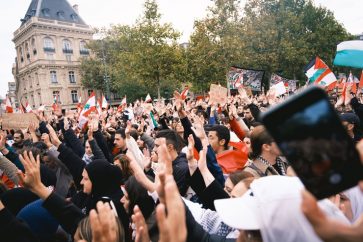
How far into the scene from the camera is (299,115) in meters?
1.00

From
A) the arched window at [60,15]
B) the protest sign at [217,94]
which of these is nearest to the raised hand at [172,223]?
the protest sign at [217,94]

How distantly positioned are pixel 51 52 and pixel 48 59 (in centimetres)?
144

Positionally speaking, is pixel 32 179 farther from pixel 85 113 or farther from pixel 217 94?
pixel 85 113

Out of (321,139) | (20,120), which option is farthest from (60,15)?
(321,139)

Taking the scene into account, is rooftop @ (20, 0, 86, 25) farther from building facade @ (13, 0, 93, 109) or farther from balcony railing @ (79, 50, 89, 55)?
balcony railing @ (79, 50, 89, 55)

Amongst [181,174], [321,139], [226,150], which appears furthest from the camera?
[226,150]

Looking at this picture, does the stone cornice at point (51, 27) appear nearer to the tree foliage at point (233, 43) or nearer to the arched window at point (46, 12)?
the arched window at point (46, 12)

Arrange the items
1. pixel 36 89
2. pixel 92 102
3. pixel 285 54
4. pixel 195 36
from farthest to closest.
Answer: pixel 36 89 < pixel 285 54 < pixel 195 36 < pixel 92 102

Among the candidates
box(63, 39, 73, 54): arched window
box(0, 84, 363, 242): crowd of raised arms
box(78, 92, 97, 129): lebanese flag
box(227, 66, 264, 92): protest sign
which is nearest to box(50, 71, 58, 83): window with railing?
box(63, 39, 73, 54): arched window

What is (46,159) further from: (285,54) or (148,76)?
(285,54)

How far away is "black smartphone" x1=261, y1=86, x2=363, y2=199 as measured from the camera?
3.27ft

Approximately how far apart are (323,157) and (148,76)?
85.8ft

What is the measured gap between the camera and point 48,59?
5400 centimetres

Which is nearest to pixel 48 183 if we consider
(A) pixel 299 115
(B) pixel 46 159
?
(B) pixel 46 159
